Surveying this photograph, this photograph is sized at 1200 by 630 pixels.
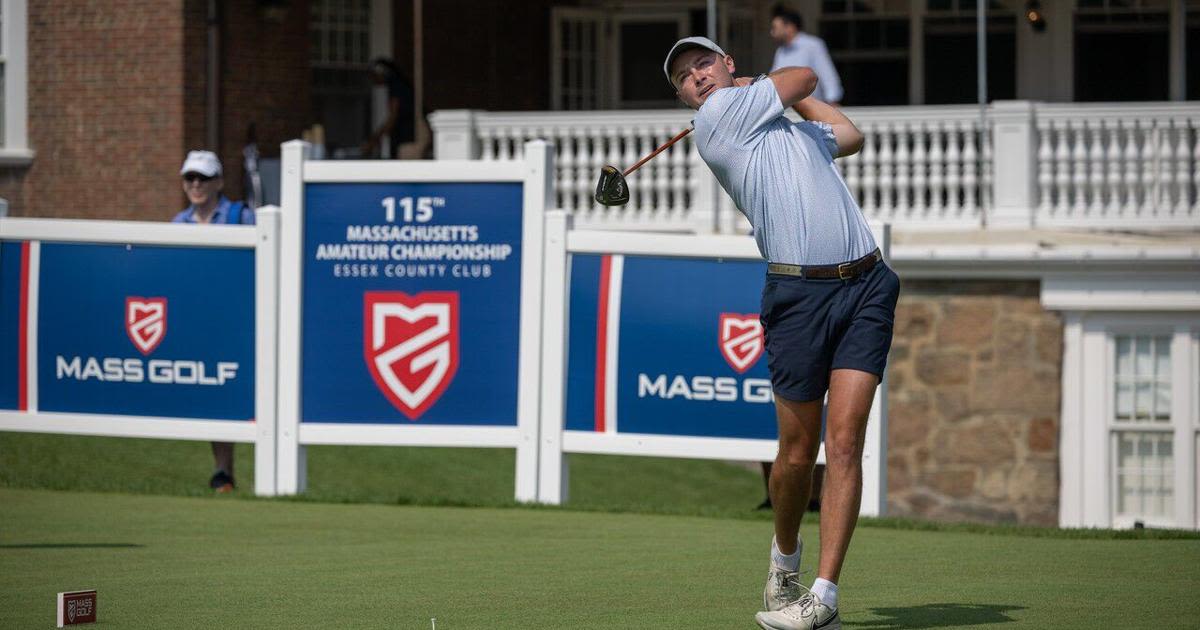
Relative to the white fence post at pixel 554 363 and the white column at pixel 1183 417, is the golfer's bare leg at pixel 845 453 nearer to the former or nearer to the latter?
the white fence post at pixel 554 363

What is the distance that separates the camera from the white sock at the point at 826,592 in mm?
5129

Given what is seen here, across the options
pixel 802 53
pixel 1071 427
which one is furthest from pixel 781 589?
pixel 1071 427

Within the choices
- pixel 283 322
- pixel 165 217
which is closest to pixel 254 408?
pixel 283 322

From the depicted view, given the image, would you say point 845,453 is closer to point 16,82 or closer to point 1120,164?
point 1120,164

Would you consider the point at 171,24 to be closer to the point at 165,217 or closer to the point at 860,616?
the point at 165,217

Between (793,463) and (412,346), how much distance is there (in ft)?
15.3


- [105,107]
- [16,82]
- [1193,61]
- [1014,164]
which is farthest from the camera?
[1193,61]

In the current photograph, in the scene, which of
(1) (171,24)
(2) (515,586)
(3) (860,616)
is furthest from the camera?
(1) (171,24)

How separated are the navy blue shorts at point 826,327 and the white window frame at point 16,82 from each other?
14632mm

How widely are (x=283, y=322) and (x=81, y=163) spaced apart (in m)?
9.22

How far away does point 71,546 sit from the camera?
7316 millimetres

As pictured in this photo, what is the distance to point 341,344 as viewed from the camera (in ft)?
32.8

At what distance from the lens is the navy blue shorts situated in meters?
5.39

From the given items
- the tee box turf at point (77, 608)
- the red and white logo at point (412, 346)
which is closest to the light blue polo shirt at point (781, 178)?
the tee box turf at point (77, 608)
